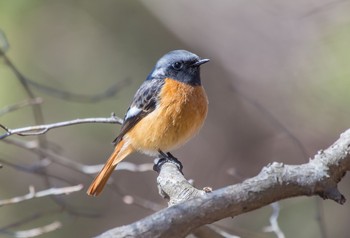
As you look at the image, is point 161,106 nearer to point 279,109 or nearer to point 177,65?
point 177,65

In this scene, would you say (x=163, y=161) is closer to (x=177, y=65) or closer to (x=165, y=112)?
(x=165, y=112)

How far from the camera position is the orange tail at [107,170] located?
468 centimetres

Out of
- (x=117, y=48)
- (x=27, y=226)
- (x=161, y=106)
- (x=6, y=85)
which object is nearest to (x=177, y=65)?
(x=161, y=106)

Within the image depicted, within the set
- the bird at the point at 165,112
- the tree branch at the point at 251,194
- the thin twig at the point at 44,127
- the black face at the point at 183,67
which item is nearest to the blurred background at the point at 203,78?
the bird at the point at 165,112

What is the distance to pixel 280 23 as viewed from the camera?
27.6 ft

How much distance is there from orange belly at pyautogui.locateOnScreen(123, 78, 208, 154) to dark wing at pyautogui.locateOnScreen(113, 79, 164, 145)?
0.15ft

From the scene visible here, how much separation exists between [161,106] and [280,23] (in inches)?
167

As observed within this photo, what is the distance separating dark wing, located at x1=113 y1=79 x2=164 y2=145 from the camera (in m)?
4.67

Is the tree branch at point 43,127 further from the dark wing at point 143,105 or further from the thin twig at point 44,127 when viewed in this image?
the dark wing at point 143,105

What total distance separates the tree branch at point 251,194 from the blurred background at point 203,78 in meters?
4.39

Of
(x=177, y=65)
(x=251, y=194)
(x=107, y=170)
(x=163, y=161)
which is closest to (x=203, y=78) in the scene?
(x=177, y=65)

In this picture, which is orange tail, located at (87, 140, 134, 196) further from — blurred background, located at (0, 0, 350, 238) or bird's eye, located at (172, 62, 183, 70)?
blurred background, located at (0, 0, 350, 238)

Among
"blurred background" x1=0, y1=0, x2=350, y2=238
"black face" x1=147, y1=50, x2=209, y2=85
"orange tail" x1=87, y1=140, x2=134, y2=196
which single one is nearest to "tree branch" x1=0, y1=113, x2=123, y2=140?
"orange tail" x1=87, y1=140, x2=134, y2=196

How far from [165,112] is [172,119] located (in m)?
0.08
